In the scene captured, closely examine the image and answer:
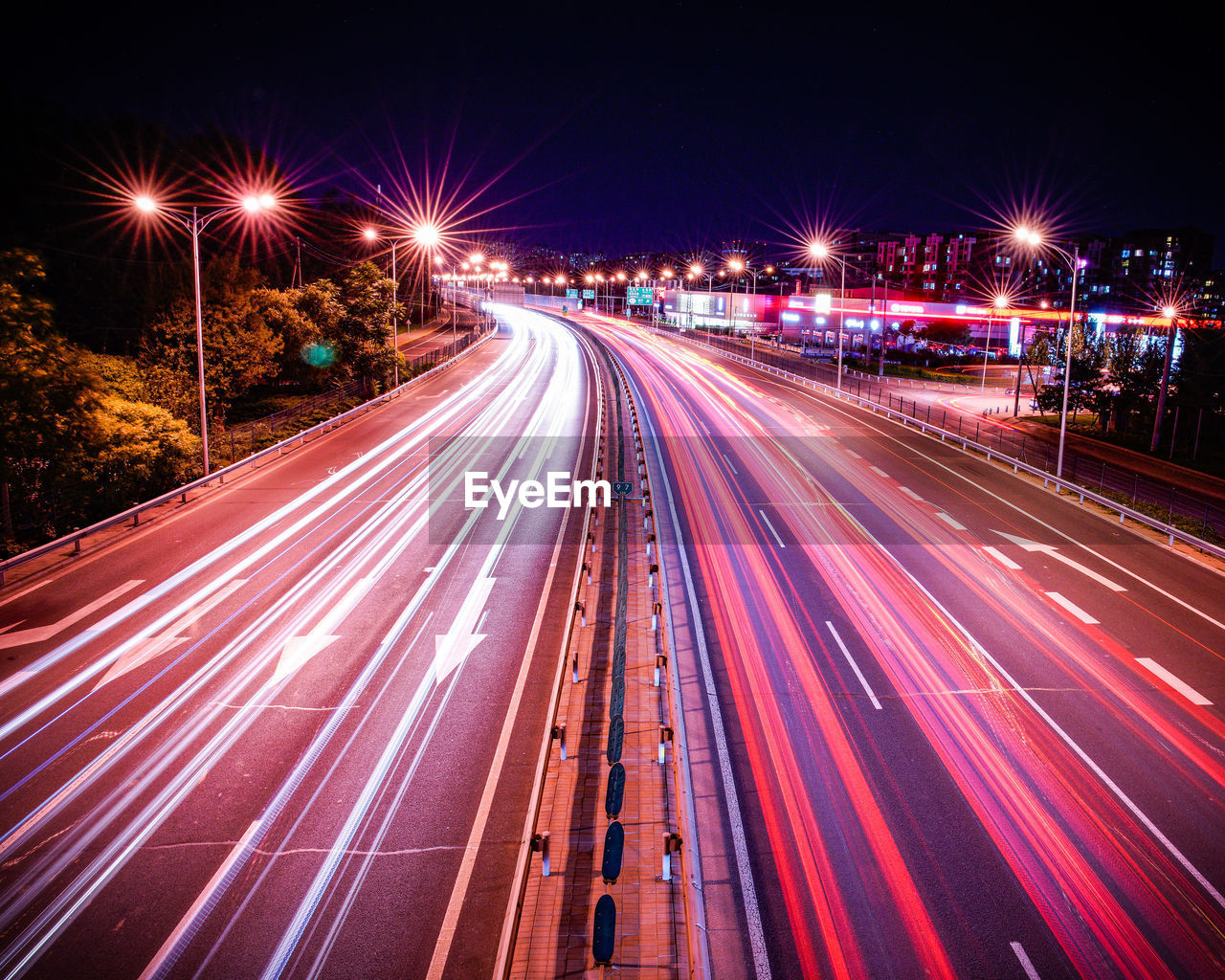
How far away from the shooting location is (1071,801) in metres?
10.2

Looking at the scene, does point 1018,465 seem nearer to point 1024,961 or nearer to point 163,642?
point 1024,961

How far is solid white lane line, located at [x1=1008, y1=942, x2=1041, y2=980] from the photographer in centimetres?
755

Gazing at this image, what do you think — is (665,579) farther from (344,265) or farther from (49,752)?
(344,265)

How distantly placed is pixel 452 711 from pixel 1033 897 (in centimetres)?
810

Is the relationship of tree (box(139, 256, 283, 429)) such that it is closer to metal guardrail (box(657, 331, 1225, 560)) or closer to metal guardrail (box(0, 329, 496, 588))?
metal guardrail (box(0, 329, 496, 588))

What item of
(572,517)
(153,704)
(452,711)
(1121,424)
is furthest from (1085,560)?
(1121,424)

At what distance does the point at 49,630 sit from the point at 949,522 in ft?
75.3

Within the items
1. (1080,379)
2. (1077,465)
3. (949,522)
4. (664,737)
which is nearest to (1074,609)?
(949,522)

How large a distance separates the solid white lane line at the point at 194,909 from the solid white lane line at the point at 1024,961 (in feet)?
27.3

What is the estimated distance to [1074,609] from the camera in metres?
16.9

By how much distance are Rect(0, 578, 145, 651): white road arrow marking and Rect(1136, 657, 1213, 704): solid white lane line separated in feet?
66.3

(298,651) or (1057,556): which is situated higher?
(1057,556)

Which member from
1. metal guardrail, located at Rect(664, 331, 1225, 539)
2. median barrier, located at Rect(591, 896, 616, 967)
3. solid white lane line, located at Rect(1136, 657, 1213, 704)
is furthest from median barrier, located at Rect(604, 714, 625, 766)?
metal guardrail, located at Rect(664, 331, 1225, 539)

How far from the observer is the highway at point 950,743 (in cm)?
812
